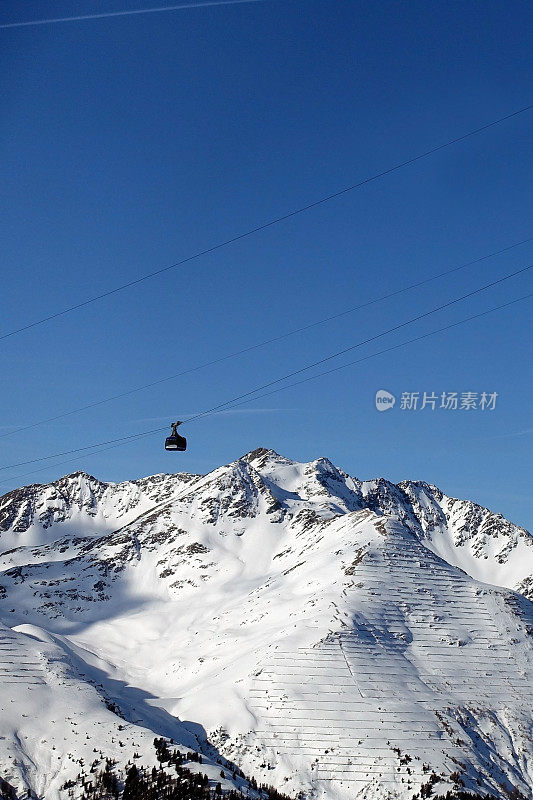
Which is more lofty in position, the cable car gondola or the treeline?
the cable car gondola

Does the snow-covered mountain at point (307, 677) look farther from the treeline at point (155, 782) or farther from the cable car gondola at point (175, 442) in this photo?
the cable car gondola at point (175, 442)

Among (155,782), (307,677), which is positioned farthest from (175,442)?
(307,677)

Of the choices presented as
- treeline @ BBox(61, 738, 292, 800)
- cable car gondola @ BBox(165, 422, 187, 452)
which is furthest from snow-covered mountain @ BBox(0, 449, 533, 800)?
cable car gondola @ BBox(165, 422, 187, 452)

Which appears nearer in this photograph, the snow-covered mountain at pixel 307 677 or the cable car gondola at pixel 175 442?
the cable car gondola at pixel 175 442

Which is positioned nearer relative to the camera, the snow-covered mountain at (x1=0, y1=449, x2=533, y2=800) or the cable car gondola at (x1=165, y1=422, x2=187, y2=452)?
the cable car gondola at (x1=165, y1=422, x2=187, y2=452)

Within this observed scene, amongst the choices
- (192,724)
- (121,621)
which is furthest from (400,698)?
(121,621)

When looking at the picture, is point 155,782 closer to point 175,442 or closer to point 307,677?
point 175,442

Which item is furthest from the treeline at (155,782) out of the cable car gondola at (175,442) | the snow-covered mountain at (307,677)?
the cable car gondola at (175,442)

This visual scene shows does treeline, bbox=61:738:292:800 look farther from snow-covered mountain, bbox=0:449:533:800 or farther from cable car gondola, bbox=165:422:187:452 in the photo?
cable car gondola, bbox=165:422:187:452
